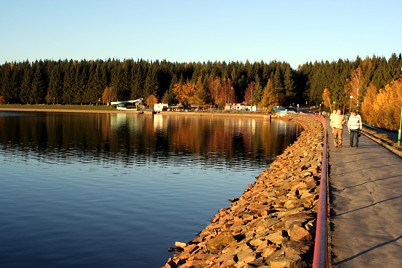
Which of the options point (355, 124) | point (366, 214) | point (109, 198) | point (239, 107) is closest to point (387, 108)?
point (355, 124)

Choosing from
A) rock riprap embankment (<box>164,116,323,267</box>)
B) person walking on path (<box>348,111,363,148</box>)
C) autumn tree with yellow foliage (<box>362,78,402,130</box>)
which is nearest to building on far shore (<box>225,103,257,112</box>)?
autumn tree with yellow foliage (<box>362,78,402,130</box>)

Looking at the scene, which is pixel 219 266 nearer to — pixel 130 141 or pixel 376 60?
pixel 130 141

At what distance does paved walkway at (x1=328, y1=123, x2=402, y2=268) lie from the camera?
8.41m

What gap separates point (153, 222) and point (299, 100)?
529 feet

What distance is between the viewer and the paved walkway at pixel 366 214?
8406 millimetres

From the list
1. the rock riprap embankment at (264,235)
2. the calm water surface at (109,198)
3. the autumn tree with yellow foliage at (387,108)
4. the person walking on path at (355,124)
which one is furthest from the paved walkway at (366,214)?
the autumn tree with yellow foliage at (387,108)

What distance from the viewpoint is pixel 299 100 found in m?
174

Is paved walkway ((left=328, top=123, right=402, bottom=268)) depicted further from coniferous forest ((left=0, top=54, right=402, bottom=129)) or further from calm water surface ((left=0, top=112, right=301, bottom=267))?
coniferous forest ((left=0, top=54, right=402, bottom=129))

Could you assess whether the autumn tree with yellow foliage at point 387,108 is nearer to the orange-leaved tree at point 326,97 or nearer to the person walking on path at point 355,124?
the person walking on path at point 355,124

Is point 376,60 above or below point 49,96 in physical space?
above

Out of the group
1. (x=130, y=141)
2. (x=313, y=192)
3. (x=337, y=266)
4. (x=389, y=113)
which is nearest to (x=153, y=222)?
(x=313, y=192)

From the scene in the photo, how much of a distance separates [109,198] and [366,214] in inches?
554

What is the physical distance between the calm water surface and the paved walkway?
550cm

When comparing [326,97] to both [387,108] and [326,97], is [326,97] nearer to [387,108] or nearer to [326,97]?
[326,97]
